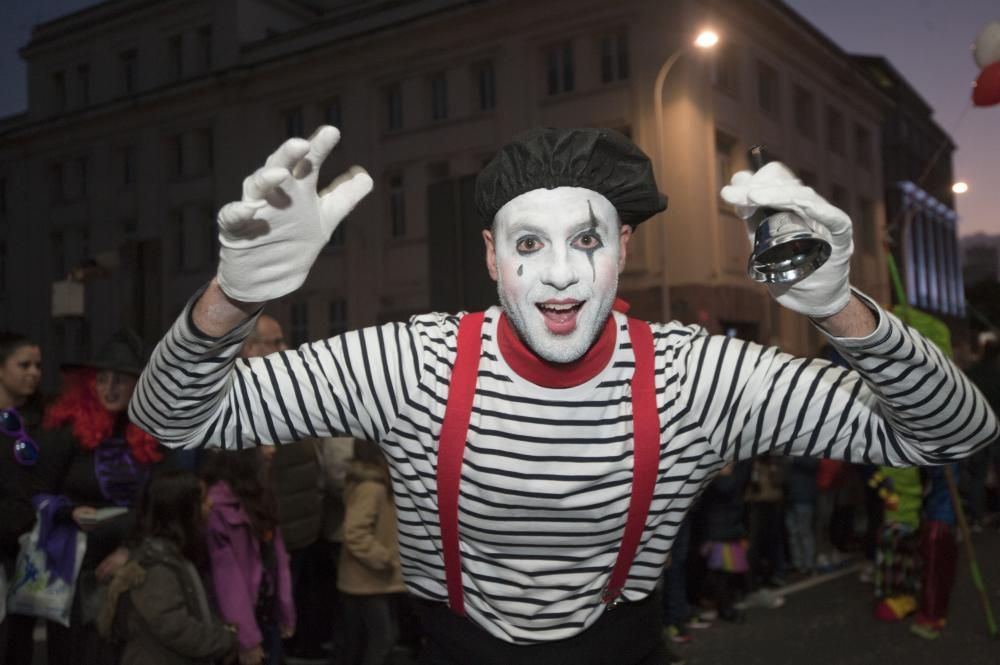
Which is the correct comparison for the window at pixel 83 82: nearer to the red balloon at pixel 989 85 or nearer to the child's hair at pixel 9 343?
the child's hair at pixel 9 343

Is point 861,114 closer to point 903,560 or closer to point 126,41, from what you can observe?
point 126,41

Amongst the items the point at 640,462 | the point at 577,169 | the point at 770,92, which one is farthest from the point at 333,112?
the point at 640,462

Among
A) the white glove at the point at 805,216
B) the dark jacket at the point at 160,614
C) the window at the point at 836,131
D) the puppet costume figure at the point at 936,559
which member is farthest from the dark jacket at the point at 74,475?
the window at the point at 836,131

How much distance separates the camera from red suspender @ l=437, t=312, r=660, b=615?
5.99 feet

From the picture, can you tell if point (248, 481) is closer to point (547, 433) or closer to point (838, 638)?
point (547, 433)

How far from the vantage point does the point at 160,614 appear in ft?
10.9

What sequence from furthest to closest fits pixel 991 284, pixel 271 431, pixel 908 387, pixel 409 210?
pixel 991 284
pixel 409 210
pixel 271 431
pixel 908 387

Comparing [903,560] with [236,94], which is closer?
[903,560]

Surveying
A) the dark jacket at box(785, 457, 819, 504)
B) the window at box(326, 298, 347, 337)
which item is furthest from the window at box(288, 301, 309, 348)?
the dark jacket at box(785, 457, 819, 504)

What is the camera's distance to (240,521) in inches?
159

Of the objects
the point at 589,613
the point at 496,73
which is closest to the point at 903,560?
the point at 589,613

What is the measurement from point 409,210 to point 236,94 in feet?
17.9

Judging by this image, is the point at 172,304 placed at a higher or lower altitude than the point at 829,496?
higher

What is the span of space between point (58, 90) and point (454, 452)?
85.9ft
